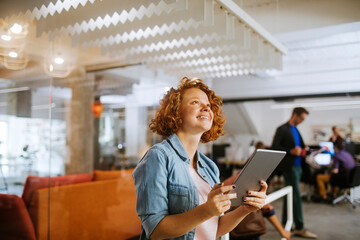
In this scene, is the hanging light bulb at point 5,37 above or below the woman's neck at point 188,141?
above

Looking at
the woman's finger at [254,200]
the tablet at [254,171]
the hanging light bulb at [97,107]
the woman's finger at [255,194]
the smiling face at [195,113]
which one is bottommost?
the woman's finger at [254,200]

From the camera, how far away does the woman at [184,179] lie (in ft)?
4.11

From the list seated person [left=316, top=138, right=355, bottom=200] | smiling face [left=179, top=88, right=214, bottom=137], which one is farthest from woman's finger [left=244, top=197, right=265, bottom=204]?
seated person [left=316, top=138, right=355, bottom=200]

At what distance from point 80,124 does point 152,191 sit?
6.64m

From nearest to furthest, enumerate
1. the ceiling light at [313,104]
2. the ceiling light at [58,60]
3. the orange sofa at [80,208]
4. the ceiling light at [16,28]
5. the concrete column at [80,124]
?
the orange sofa at [80,208] < the ceiling light at [16,28] < the ceiling light at [313,104] < the ceiling light at [58,60] < the concrete column at [80,124]

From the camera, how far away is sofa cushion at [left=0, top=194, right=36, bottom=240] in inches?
119

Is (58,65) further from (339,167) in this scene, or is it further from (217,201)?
(217,201)

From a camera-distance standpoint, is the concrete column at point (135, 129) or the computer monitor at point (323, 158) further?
the concrete column at point (135, 129)

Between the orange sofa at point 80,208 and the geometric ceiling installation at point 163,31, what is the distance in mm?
1656

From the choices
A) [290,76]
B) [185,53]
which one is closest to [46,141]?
[185,53]

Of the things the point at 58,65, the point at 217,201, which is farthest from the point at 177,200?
the point at 58,65

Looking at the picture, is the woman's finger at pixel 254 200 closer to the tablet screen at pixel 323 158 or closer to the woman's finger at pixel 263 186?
the woman's finger at pixel 263 186

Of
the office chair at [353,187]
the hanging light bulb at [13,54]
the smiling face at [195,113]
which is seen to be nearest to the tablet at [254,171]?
the smiling face at [195,113]

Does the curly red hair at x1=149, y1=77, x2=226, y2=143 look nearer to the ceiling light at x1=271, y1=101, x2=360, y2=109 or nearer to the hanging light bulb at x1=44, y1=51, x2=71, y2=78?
the ceiling light at x1=271, y1=101, x2=360, y2=109
